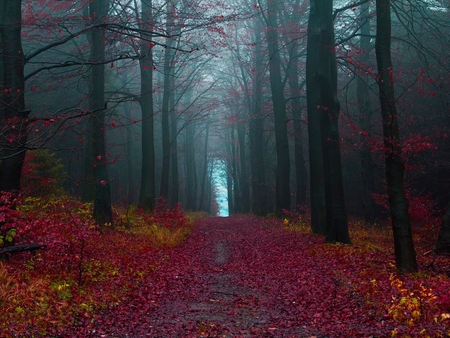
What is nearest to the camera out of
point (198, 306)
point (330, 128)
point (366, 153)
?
point (198, 306)

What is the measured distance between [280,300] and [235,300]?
0.79 m

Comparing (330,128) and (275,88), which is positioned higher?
(275,88)

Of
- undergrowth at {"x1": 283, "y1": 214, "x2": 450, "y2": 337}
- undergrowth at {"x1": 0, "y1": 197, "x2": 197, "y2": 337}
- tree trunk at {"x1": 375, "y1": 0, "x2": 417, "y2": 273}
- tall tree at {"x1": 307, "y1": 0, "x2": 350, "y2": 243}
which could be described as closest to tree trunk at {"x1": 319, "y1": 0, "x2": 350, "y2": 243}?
tall tree at {"x1": 307, "y1": 0, "x2": 350, "y2": 243}

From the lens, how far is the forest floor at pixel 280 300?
6.27 meters

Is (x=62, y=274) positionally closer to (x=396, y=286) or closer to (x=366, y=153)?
(x=396, y=286)

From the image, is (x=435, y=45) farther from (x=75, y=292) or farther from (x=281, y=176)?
(x=75, y=292)

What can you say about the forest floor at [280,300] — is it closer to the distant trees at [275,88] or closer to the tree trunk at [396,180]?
the tree trunk at [396,180]

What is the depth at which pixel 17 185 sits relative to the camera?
8844 mm

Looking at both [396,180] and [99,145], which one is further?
[99,145]

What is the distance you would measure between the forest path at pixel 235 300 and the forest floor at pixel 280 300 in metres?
0.01

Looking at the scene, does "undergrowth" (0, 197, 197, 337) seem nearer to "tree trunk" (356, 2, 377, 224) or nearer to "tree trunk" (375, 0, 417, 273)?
"tree trunk" (375, 0, 417, 273)

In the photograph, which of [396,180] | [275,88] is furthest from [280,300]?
[275,88]

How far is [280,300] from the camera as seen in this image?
8.38m

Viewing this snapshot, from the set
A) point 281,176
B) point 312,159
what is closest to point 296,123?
point 281,176
